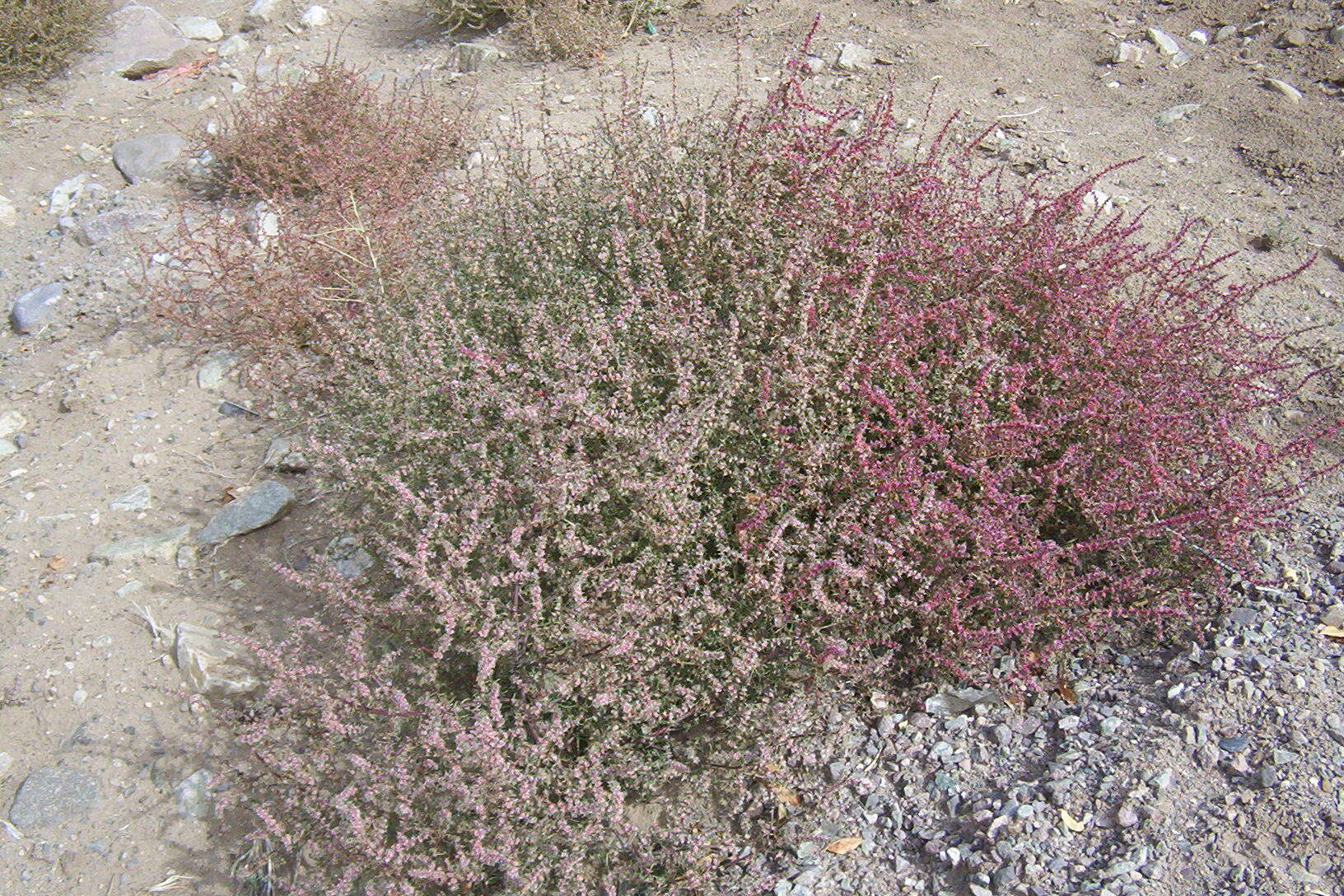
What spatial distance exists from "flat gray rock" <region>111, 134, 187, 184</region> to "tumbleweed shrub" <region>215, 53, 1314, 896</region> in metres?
3.38

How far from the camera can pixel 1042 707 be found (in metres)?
2.84

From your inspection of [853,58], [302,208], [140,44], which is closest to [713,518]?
[302,208]

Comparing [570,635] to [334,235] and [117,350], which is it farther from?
[117,350]

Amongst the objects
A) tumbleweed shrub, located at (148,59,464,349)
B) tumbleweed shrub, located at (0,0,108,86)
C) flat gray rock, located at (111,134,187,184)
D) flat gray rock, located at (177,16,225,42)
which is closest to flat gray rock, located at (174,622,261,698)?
tumbleweed shrub, located at (148,59,464,349)

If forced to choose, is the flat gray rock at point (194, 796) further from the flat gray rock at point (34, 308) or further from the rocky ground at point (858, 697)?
the flat gray rock at point (34, 308)

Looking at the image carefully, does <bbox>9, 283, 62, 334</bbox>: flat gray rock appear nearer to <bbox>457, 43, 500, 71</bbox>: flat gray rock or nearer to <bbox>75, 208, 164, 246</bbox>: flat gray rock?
<bbox>75, 208, 164, 246</bbox>: flat gray rock

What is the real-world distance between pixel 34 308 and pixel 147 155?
1400 millimetres

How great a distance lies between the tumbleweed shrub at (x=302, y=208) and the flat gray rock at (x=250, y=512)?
80 cm

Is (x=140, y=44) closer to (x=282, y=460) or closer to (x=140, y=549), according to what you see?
(x=282, y=460)

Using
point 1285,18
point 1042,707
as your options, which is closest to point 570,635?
point 1042,707

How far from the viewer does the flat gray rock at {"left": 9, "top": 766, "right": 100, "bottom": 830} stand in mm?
3027

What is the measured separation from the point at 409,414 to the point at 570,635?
1.01 meters

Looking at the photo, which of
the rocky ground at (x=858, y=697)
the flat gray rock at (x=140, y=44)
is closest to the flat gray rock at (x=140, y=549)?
the rocky ground at (x=858, y=697)

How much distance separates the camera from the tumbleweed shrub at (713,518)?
8.59ft
